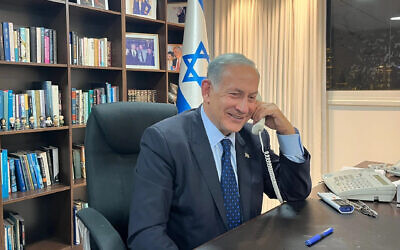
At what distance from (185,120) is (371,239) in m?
0.74

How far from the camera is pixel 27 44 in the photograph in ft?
8.52

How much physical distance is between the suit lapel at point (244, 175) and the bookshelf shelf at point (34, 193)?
170 centimetres

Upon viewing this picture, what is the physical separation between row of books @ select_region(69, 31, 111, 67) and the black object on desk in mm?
2116

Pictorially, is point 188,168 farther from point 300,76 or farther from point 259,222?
point 300,76

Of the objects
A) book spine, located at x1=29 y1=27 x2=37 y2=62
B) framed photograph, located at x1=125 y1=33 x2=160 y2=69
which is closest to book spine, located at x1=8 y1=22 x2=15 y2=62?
book spine, located at x1=29 y1=27 x2=37 y2=62

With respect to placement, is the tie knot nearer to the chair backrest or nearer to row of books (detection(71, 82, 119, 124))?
the chair backrest

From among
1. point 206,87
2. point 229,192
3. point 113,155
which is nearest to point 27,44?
point 113,155

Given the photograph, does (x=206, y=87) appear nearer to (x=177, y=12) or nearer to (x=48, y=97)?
(x=48, y=97)

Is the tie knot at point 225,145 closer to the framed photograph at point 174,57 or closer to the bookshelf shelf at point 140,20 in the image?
the bookshelf shelf at point 140,20

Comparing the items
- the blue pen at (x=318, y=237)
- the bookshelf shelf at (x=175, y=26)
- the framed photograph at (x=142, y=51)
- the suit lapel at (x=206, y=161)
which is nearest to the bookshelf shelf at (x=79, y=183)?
the framed photograph at (x=142, y=51)

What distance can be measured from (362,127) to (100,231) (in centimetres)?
264

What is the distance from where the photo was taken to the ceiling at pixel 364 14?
3.14 m

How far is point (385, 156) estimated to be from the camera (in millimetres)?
3100

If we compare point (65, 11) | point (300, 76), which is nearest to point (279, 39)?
point (300, 76)
